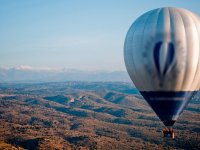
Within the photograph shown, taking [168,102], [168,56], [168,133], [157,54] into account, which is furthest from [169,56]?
[168,133]

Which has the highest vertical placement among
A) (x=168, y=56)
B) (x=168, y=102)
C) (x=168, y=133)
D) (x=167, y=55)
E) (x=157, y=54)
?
(x=157, y=54)

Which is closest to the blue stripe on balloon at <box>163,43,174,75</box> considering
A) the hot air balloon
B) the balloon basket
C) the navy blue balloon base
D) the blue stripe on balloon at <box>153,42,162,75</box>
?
the hot air balloon

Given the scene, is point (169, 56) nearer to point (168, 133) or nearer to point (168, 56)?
point (168, 56)

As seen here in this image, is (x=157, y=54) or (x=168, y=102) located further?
(x=168, y=102)

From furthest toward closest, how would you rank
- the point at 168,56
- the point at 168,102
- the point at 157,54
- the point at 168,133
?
the point at 168,102 → the point at 168,133 → the point at 157,54 → the point at 168,56

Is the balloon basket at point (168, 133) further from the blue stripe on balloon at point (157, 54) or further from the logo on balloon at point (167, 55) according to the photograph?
the blue stripe on balloon at point (157, 54)

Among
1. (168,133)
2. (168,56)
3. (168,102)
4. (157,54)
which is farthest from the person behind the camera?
(168,102)

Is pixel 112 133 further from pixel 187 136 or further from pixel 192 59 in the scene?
pixel 192 59

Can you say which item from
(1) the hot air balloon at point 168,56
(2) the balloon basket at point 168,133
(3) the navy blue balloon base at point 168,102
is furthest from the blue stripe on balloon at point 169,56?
(2) the balloon basket at point 168,133

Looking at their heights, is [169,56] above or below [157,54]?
below

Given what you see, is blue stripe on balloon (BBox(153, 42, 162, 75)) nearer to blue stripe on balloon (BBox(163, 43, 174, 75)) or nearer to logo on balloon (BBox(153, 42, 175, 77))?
logo on balloon (BBox(153, 42, 175, 77))
